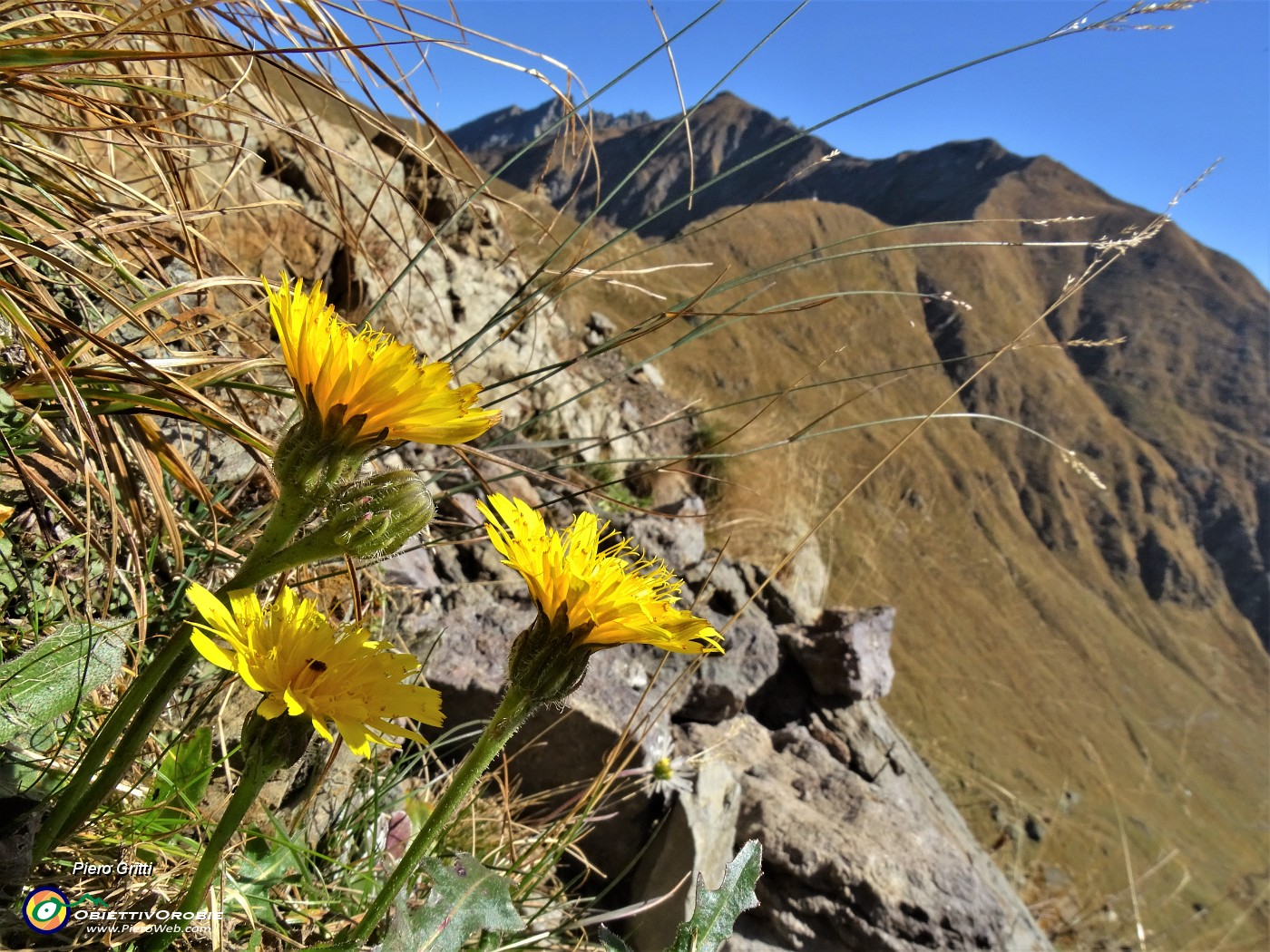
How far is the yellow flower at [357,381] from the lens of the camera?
84 cm

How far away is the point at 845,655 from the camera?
389 cm

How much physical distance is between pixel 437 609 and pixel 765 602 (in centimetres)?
254

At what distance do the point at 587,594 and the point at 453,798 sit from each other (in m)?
0.27

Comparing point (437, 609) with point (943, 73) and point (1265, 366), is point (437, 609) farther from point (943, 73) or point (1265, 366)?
point (1265, 366)

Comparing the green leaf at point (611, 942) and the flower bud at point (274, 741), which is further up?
the flower bud at point (274, 741)

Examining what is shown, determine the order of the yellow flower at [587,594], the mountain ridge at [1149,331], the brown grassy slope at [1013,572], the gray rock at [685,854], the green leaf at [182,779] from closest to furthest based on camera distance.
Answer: the yellow flower at [587,594] → the green leaf at [182,779] → the gray rock at [685,854] → the brown grassy slope at [1013,572] → the mountain ridge at [1149,331]

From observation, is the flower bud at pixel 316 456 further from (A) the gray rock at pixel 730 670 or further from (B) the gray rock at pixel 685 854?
(A) the gray rock at pixel 730 670

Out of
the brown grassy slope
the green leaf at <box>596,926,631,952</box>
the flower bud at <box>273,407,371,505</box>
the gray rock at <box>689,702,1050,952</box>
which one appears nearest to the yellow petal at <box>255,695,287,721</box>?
the flower bud at <box>273,407,371,505</box>

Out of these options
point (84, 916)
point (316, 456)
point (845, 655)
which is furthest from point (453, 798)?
point (845, 655)

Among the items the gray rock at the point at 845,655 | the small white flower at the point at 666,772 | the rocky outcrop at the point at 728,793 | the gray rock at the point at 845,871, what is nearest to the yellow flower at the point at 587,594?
the rocky outcrop at the point at 728,793

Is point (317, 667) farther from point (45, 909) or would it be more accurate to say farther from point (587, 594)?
point (45, 909)

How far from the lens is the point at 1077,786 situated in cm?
1300

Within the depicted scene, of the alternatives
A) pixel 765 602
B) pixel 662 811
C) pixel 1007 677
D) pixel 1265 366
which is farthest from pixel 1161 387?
pixel 662 811

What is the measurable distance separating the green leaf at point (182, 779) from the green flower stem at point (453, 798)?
1.49 feet
